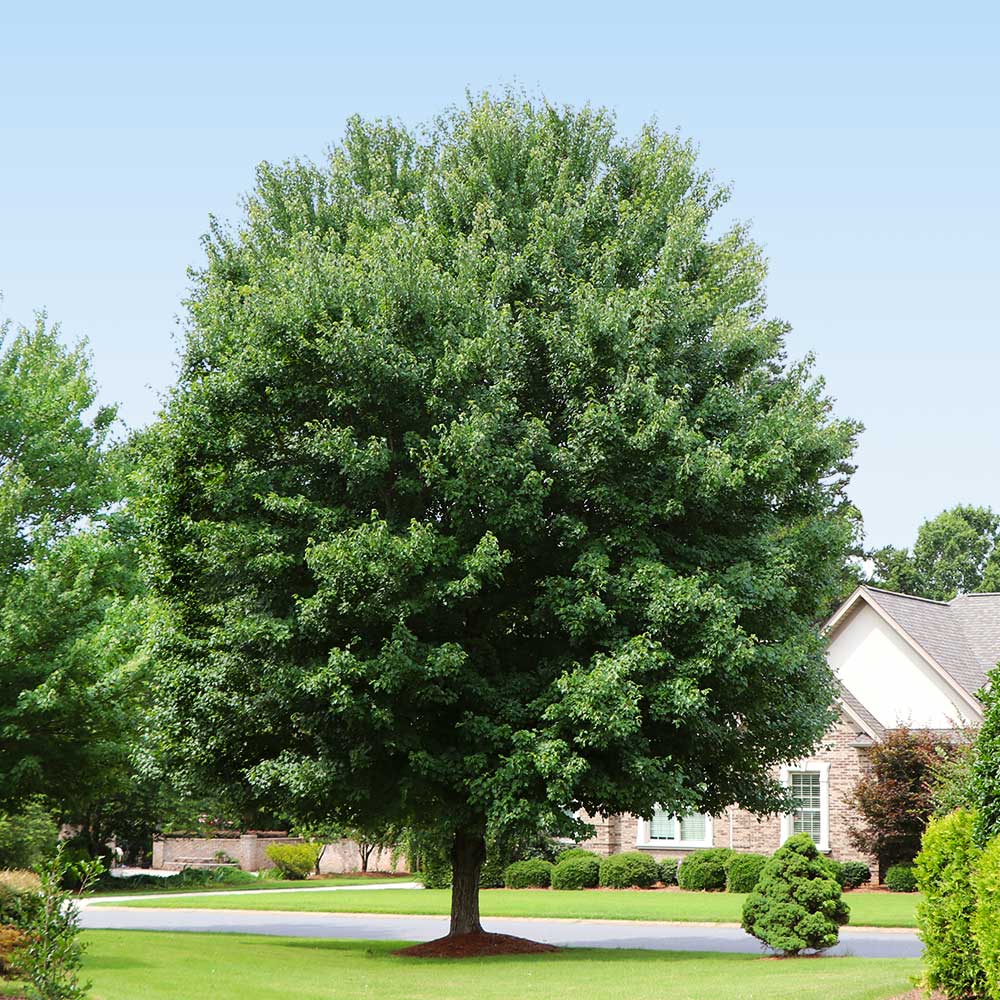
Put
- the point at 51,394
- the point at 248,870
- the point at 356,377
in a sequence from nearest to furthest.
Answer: the point at 356,377 < the point at 51,394 < the point at 248,870

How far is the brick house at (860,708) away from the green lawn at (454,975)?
18084 millimetres

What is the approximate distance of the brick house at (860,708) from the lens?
1507 inches

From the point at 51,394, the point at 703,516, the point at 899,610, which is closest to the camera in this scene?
the point at 703,516

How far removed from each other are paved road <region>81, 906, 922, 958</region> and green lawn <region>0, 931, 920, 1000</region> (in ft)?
6.65

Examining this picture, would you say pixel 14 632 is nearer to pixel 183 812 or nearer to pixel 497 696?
pixel 497 696

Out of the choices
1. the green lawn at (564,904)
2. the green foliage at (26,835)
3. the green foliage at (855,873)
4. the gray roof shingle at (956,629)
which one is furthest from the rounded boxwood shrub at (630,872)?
the green foliage at (26,835)

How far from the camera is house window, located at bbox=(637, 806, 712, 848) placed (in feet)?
133

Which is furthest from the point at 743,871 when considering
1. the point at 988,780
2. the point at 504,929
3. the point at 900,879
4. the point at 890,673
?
the point at 988,780

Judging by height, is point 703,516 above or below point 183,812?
above

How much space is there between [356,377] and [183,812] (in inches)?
1181

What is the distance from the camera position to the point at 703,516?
2109cm

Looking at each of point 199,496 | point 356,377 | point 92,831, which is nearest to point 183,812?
point 92,831

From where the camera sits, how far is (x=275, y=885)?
147ft

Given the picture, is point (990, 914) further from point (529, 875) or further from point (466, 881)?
point (529, 875)
